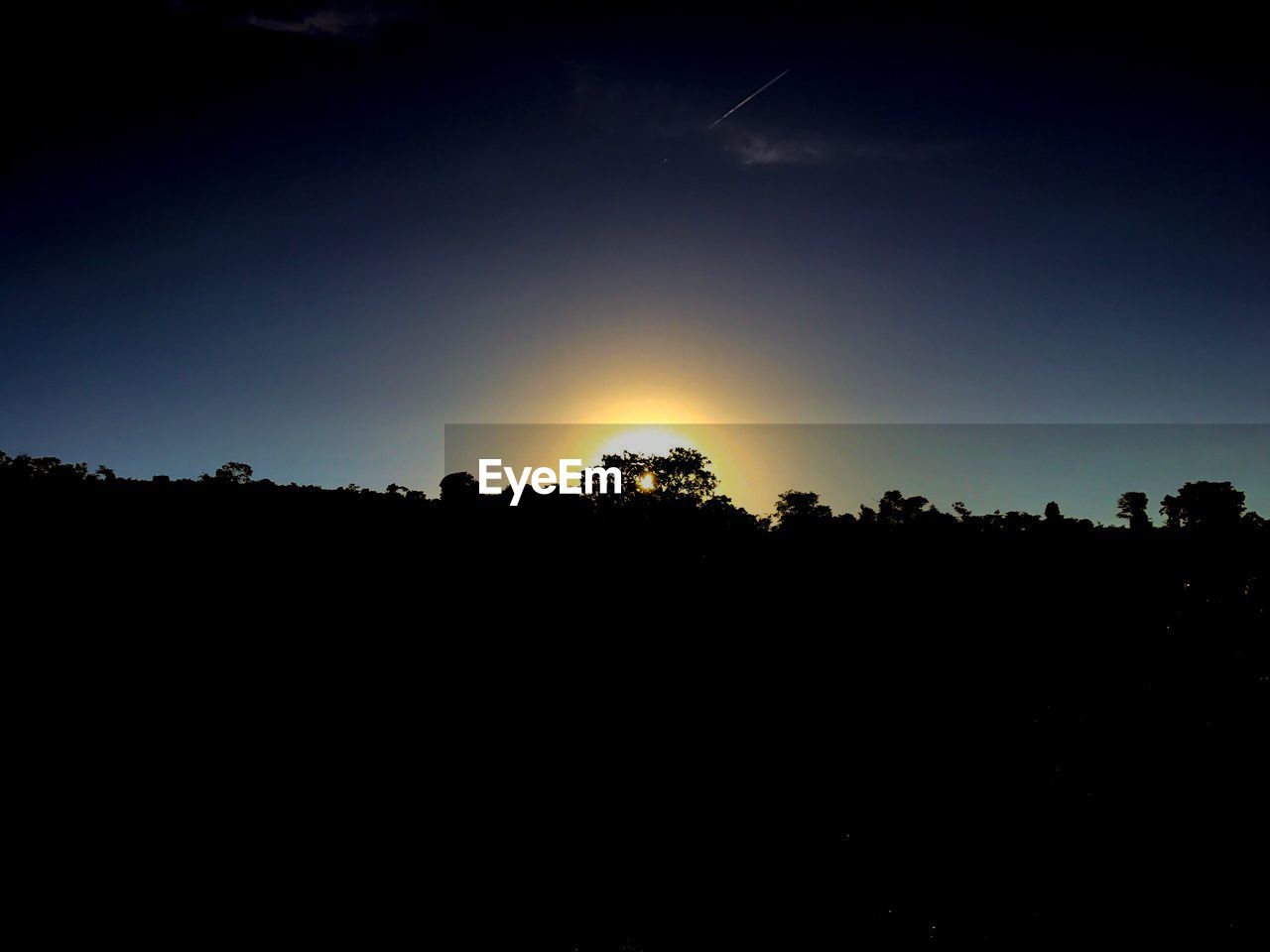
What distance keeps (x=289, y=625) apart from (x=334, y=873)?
5056mm

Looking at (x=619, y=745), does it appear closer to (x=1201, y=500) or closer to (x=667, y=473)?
(x=667, y=473)

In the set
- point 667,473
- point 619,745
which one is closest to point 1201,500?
point 667,473

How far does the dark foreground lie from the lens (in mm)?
5508

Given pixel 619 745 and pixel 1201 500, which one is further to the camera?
pixel 1201 500

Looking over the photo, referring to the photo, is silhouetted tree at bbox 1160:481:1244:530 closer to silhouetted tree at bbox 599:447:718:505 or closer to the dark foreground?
silhouetted tree at bbox 599:447:718:505

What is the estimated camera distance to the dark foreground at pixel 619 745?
5.51 metres

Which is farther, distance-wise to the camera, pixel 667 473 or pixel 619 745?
pixel 667 473

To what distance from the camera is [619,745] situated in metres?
7.66

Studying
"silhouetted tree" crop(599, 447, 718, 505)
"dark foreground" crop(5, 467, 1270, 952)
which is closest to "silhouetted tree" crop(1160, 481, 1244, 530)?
"silhouetted tree" crop(599, 447, 718, 505)

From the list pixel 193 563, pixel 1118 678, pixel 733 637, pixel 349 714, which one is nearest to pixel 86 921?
pixel 349 714

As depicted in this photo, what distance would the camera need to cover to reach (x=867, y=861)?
619 centimetres

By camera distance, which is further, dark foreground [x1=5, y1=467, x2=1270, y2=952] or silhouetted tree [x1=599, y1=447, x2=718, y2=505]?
silhouetted tree [x1=599, y1=447, x2=718, y2=505]

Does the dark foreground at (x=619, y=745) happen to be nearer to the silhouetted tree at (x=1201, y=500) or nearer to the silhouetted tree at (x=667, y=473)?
the silhouetted tree at (x=667, y=473)

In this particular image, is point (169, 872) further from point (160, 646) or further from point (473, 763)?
point (160, 646)
